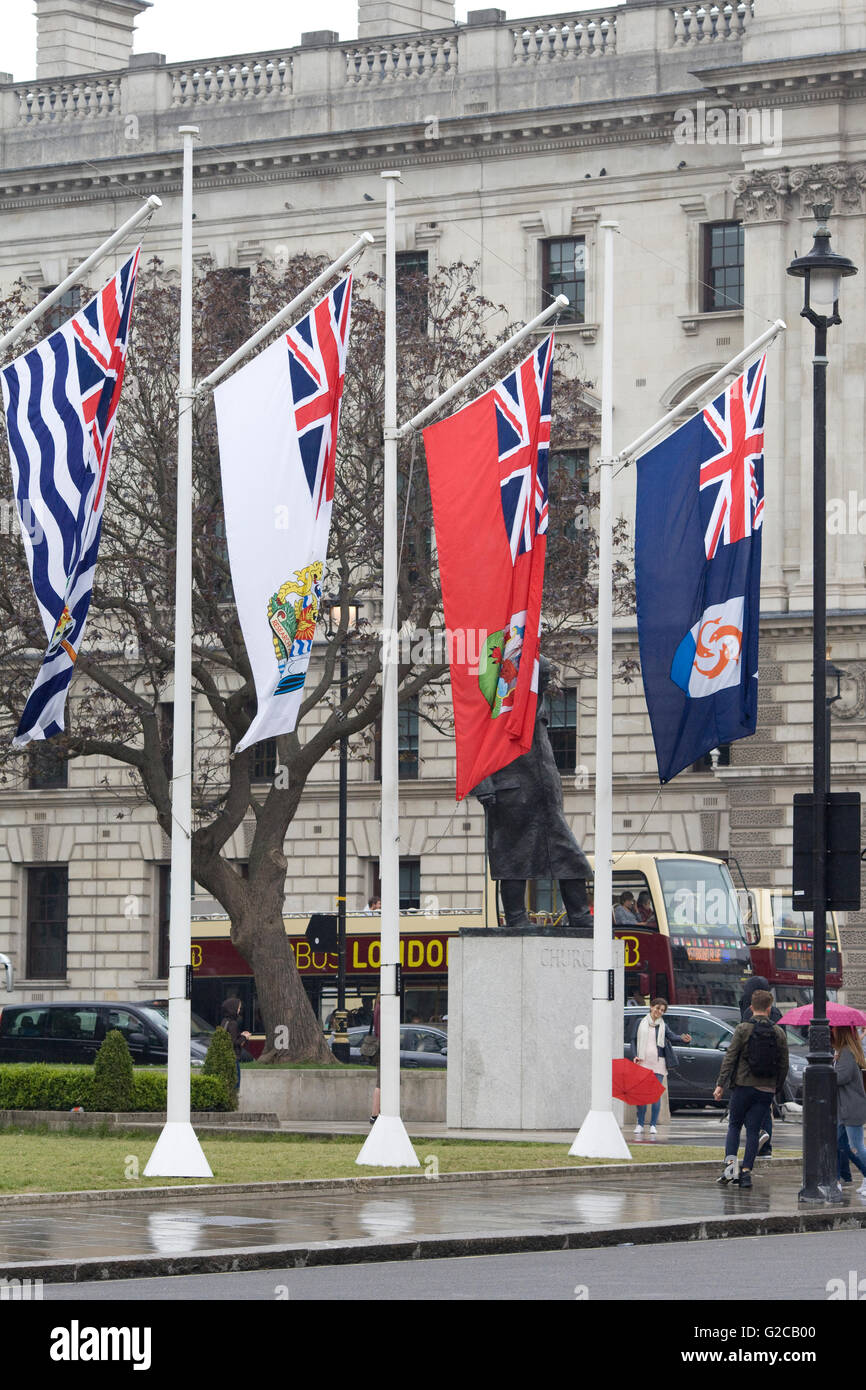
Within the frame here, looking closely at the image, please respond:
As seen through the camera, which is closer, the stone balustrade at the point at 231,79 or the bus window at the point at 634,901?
the bus window at the point at 634,901

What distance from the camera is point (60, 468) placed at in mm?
22750

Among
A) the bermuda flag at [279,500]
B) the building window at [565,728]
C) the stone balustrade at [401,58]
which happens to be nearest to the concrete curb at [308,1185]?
the bermuda flag at [279,500]

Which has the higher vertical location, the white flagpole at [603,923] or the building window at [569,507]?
the building window at [569,507]

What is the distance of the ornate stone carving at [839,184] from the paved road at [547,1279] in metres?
40.9

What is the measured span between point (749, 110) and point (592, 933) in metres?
31.8

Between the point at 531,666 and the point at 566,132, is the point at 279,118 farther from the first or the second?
the point at 531,666

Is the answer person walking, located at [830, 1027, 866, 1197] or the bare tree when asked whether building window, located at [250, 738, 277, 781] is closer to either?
the bare tree

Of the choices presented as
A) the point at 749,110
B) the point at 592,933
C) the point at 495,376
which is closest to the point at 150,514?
the point at 495,376

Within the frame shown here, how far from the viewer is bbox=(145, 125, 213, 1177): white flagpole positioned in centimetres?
2356

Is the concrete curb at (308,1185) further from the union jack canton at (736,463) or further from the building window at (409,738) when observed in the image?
the building window at (409,738)

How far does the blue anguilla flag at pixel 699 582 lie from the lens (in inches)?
1023

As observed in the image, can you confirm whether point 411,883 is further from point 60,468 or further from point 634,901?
point 60,468

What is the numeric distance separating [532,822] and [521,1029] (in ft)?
8.49

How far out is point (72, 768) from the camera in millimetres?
66688
